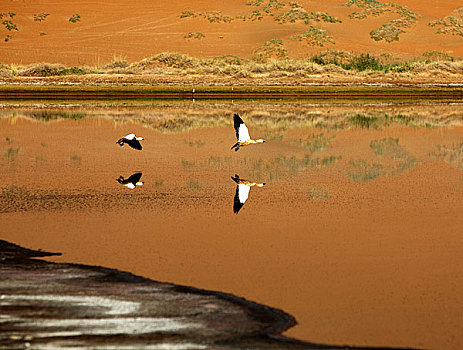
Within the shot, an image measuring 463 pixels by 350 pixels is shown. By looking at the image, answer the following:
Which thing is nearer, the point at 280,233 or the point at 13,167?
the point at 280,233

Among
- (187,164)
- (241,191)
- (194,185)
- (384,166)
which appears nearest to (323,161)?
(384,166)

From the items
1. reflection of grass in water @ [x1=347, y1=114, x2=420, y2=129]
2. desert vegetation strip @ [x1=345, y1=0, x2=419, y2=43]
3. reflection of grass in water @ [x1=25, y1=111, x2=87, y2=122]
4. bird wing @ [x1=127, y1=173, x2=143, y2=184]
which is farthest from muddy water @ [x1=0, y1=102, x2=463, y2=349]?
desert vegetation strip @ [x1=345, y1=0, x2=419, y2=43]

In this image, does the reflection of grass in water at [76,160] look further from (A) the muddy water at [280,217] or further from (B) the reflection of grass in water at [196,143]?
(B) the reflection of grass in water at [196,143]

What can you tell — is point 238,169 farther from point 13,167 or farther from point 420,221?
point 420,221

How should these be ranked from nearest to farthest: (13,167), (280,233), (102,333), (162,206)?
1. (102,333)
2. (280,233)
3. (162,206)
4. (13,167)

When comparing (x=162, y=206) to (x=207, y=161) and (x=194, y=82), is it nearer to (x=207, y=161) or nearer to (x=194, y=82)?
(x=207, y=161)

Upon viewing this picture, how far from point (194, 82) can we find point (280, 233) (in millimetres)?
35276

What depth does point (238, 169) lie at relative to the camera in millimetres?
16297

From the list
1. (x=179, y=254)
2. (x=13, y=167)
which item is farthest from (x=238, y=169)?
(x=179, y=254)

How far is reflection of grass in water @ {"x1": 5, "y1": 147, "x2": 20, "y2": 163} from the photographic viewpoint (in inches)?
677

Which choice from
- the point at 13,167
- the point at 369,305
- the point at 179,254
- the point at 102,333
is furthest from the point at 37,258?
the point at 13,167

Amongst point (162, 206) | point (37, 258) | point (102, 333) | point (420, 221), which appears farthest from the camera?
point (162, 206)

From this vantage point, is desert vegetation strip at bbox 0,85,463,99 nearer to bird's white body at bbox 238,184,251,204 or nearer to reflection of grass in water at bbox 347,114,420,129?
reflection of grass in water at bbox 347,114,420,129

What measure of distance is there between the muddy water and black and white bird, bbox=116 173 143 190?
6.7 inches
